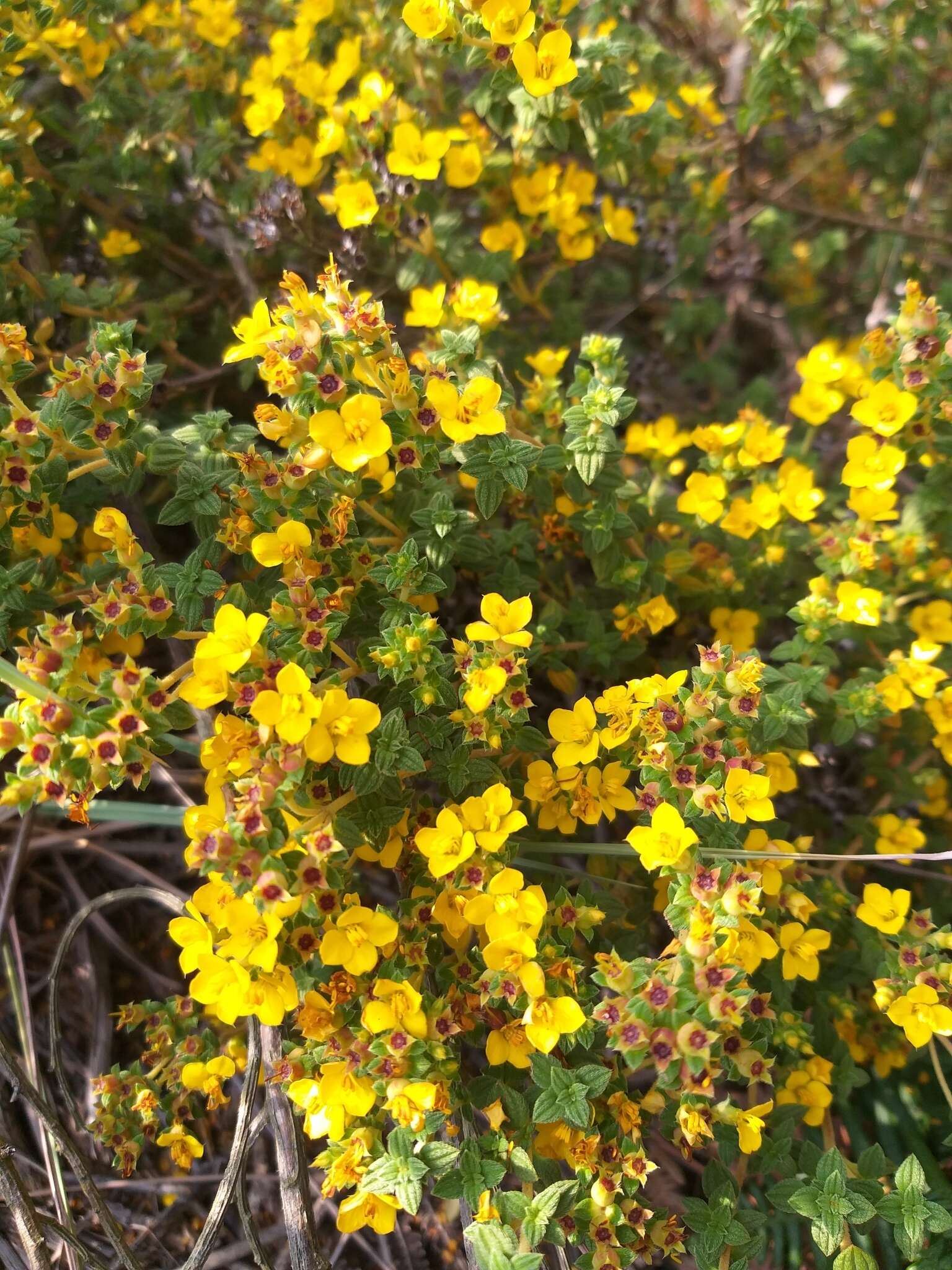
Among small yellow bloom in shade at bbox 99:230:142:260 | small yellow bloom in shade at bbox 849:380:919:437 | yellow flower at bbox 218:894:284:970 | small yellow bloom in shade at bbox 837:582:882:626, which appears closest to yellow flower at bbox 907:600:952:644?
small yellow bloom in shade at bbox 837:582:882:626

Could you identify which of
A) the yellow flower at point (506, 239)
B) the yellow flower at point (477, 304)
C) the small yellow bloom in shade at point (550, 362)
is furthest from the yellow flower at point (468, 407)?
the yellow flower at point (506, 239)

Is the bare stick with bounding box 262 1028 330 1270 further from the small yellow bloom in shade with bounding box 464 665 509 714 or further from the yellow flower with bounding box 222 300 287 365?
the yellow flower with bounding box 222 300 287 365

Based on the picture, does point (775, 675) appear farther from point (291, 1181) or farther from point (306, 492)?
point (291, 1181)

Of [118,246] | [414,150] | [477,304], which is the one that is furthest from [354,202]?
[118,246]

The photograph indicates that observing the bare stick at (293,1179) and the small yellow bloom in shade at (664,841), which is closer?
the small yellow bloom in shade at (664,841)

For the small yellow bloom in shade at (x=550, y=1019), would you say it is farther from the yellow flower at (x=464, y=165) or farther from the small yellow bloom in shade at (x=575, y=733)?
the yellow flower at (x=464, y=165)

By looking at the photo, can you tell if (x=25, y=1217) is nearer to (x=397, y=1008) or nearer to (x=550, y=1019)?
(x=397, y=1008)

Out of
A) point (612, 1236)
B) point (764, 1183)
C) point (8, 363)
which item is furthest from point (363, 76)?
point (764, 1183)
